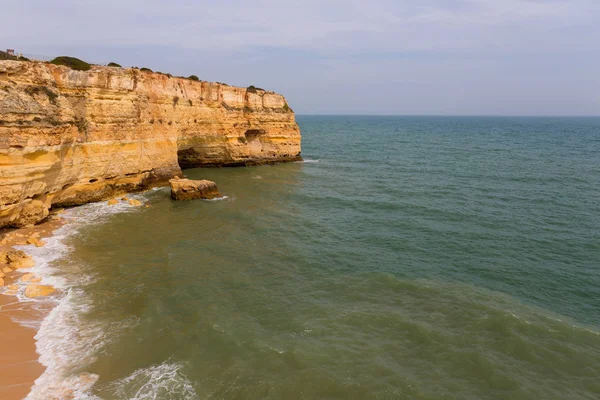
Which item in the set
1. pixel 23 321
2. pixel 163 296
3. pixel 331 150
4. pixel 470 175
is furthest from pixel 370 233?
pixel 331 150

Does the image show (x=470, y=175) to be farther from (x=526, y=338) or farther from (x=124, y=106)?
(x=124, y=106)

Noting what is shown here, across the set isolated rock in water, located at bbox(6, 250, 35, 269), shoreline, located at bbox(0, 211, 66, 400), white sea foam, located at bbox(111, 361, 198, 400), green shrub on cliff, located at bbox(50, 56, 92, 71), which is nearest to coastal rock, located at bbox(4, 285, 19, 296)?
shoreline, located at bbox(0, 211, 66, 400)

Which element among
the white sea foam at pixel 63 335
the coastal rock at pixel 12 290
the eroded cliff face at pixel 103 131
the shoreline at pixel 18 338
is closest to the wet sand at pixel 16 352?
the shoreline at pixel 18 338

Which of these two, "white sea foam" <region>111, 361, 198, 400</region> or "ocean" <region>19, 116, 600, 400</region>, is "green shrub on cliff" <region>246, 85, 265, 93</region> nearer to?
"ocean" <region>19, 116, 600, 400</region>

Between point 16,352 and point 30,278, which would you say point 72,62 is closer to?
point 30,278

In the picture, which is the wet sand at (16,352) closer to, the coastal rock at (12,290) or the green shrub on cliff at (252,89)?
the coastal rock at (12,290)

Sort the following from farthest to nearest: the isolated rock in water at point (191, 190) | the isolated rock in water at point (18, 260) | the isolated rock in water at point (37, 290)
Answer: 1. the isolated rock in water at point (191, 190)
2. the isolated rock in water at point (18, 260)
3. the isolated rock in water at point (37, 290)
